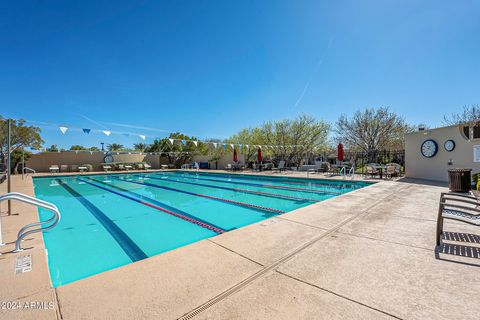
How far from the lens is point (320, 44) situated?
10102 mm

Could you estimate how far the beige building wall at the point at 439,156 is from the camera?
7.77 meters

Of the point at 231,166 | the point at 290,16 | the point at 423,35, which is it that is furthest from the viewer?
the point at 231,166

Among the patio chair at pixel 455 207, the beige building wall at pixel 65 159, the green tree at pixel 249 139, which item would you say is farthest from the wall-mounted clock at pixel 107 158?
the patio chair at pixel 455 207

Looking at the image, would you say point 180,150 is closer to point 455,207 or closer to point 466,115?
point 455,207

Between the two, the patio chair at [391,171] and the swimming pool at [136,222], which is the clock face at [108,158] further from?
the patio chair at [391,171]

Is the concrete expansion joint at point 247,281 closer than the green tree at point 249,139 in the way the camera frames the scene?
Yes

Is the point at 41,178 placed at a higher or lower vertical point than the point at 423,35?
lower

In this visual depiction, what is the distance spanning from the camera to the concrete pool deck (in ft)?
4.60

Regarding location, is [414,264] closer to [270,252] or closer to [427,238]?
[427,238]

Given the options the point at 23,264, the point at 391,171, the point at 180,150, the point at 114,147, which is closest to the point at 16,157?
the point at 180,150

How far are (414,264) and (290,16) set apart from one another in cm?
1026

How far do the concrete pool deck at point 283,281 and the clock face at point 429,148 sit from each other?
765cm

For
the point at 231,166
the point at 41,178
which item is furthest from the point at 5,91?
the point at 231,166

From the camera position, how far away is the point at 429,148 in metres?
8.87
